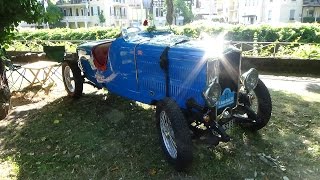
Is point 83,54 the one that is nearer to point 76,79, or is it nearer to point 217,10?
point 76,79

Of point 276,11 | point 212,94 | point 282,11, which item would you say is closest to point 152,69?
point 212,94

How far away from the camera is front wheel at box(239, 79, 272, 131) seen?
4734 mm

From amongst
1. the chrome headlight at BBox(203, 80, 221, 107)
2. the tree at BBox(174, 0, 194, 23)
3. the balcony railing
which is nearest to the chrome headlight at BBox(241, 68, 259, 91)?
the chrome headlight at BBox(203, 80, 221, 107)

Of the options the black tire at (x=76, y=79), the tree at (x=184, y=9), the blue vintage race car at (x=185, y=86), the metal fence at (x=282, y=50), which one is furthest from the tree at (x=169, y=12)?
the tree at (x=184, y=9)

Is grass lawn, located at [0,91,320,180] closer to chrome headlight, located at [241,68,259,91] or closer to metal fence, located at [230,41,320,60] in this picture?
chrome headlight, located at [241,68,259,91]

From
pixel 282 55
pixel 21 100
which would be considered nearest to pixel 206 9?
pixel 282 55

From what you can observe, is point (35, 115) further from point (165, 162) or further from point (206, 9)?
point (206, 9)

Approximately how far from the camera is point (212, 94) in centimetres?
391

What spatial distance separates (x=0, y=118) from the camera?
19.6 ft

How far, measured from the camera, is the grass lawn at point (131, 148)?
13.4 ft

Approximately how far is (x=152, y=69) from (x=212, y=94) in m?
1.33

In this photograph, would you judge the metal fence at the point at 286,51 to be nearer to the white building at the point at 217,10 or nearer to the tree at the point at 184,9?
the tree at the point at 184,9

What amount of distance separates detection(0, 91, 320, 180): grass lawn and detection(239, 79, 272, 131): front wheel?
310 mm

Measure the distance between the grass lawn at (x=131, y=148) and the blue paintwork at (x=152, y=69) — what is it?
0.71 meters
